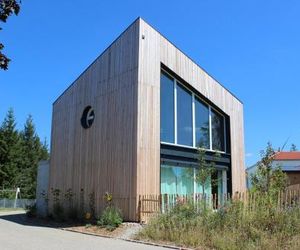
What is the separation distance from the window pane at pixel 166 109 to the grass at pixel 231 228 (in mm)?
6989

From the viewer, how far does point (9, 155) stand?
6156 centimetres

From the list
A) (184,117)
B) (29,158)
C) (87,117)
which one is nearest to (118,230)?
(184,117)

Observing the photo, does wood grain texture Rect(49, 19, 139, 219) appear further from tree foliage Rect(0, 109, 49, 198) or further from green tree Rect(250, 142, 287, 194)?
tree foliage Rect(0, 109, 49, 198)

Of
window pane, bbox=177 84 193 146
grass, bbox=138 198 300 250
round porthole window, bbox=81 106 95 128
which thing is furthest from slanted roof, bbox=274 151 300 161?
grass, bbox=138 198 300 250

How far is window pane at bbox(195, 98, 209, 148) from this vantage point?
26.2 m

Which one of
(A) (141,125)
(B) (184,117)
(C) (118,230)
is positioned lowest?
(C) (118,230)

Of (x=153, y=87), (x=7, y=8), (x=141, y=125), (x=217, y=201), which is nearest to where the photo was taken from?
(x=7, y=8)

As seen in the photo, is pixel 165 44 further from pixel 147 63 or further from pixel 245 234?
pixel 245 234

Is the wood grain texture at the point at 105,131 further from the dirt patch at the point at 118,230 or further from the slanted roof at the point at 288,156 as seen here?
the slanted roof at the point at 288,156

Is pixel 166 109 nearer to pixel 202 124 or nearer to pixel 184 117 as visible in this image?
pixel 184 117

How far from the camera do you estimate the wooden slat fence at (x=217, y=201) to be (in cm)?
1524

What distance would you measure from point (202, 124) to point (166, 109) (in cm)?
359

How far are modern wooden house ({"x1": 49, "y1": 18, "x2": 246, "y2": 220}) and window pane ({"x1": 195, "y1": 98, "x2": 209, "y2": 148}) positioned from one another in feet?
0.18

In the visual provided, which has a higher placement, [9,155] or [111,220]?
[9,155]
